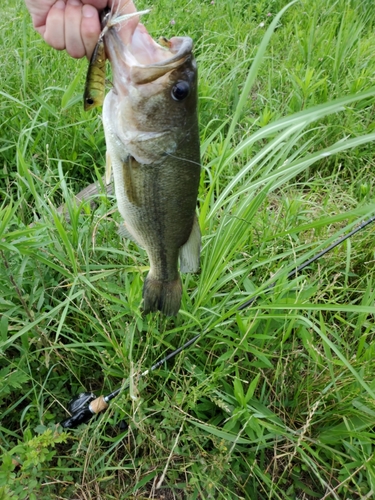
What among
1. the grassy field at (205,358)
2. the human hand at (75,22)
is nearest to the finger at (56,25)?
the human hand at (75,22)

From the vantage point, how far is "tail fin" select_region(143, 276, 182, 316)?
161 cm

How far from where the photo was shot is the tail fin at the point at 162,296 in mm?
1608

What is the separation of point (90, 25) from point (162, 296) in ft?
3.16

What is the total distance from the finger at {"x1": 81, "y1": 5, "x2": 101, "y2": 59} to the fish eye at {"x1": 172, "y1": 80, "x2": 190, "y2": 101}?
0.32 metres

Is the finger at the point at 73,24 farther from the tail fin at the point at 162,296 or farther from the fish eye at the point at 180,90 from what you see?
the tail fin at the point at 162,296

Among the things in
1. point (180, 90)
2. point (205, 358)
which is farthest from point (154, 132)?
point (205, 358)

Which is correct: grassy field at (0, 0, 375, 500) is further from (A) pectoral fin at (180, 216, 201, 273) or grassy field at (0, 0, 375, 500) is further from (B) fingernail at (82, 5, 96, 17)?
(B) fingernail at (82, 5, 96, 17)

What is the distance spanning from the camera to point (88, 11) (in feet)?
4.29

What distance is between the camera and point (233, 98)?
341 centimetres

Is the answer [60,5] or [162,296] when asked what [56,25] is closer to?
[60,5]

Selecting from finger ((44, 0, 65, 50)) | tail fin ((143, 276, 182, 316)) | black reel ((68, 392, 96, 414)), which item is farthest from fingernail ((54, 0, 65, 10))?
black reel ((68, 392, 96, 414))

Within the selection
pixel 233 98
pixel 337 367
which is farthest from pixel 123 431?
pixel 233 98

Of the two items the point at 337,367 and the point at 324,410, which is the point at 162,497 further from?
the point at 337,367

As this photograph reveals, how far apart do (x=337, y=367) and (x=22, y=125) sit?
7.91 ft
